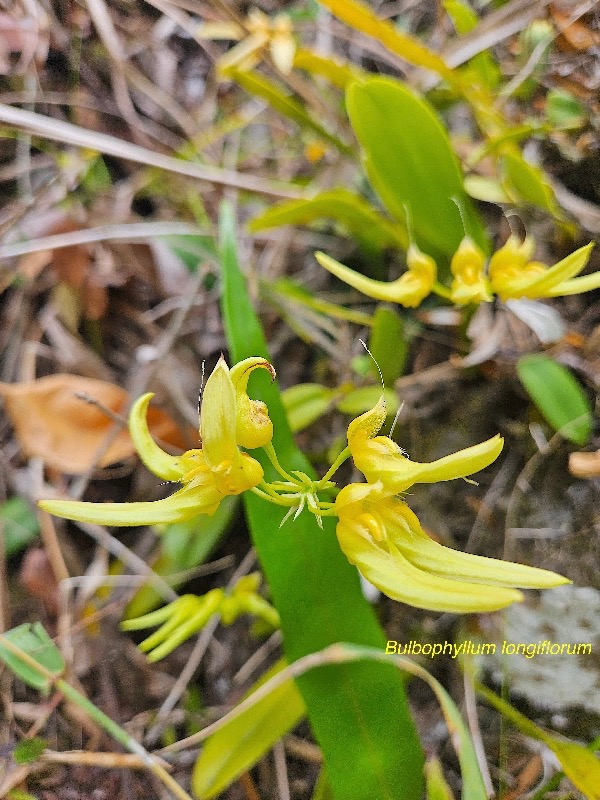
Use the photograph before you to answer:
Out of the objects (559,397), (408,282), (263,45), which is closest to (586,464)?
(559,397)

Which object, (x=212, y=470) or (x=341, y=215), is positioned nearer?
(x=212, y=470)

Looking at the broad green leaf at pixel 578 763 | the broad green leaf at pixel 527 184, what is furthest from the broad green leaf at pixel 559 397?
the broad green leaf at pixel 578 763

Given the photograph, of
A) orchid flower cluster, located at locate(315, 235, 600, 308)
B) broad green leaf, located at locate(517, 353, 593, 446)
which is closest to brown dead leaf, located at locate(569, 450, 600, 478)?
broad green leaf, located at locate(517, 353, 593, 446)

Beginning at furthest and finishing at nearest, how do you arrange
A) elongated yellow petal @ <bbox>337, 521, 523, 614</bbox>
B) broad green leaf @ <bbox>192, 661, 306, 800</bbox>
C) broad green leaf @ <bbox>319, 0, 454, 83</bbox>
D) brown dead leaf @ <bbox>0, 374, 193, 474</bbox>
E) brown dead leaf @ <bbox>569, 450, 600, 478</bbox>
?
brown dead leaf @ <bbox>0, 374, 193, 474</bbox>
broad green leaf @ <bbox>319, 0, 454, 83</bbox>
brown dead leaf @ <bbox>569, 450, 600, 478</bbox>
broad green leaf @ <bbox>192, 661, 306, 800</bbox>
elongated yellow petal @ <bbox>337, 521, 523, 614</bbox>

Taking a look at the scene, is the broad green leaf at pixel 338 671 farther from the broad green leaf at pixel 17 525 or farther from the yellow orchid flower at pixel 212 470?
the broad green leaf at pixel 17 525

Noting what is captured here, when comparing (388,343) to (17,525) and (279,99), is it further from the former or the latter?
(17,525)

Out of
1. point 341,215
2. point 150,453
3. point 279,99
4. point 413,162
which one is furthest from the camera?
point 279,99

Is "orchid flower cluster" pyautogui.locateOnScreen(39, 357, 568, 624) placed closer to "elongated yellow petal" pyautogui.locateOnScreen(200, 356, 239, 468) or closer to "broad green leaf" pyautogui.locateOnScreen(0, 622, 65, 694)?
"elongated yellow petal" pyautogui.locateOnScreen(200, 356, 239, 468)
